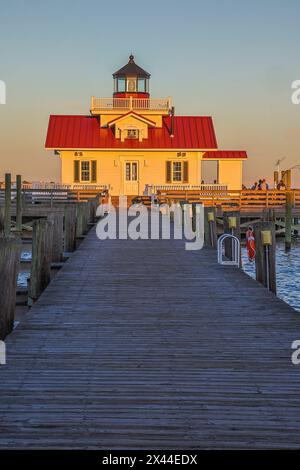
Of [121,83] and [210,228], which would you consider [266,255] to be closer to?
[210,228]

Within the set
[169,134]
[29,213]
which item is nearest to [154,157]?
[169,134]

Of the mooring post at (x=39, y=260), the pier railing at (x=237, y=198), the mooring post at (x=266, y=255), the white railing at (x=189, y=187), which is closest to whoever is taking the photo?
the mooring post at (x=39, y=260)

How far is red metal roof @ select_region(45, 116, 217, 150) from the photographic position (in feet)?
160

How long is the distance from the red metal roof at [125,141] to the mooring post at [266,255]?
118 feet

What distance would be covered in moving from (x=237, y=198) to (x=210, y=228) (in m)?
21.3

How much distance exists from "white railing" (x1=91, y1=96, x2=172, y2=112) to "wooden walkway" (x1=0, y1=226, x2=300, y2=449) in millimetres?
38702

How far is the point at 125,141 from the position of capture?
49.3 metres

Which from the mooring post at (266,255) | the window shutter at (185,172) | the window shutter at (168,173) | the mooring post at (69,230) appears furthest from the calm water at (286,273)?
the window shutter at (168,173)

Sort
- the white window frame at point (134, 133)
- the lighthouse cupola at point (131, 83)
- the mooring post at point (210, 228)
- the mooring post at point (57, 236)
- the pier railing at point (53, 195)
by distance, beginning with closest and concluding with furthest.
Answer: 1. the mooring post at point (57, 236)
2. the mooring post at point (210, 228)
3. the pier railing at point (53, 195)
4. the white window frame at point (134, 133)
5. the lighthouse cupola at point (131, 83)

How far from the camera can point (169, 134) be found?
49.9 metres

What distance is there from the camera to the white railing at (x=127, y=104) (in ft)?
164

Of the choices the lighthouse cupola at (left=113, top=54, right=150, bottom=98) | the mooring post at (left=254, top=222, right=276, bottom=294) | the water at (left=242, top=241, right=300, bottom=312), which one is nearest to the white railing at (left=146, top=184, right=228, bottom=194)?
the lighthouse cupola at (left=113, top=54, right=150, bottom=98)

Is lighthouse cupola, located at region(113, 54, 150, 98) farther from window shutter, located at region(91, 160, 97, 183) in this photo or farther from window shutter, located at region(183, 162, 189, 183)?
window shutter, located at region(183, 162, 189, 183)

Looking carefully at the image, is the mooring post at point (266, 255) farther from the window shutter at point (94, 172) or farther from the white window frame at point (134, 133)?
the white window frame at point (134, 133)
